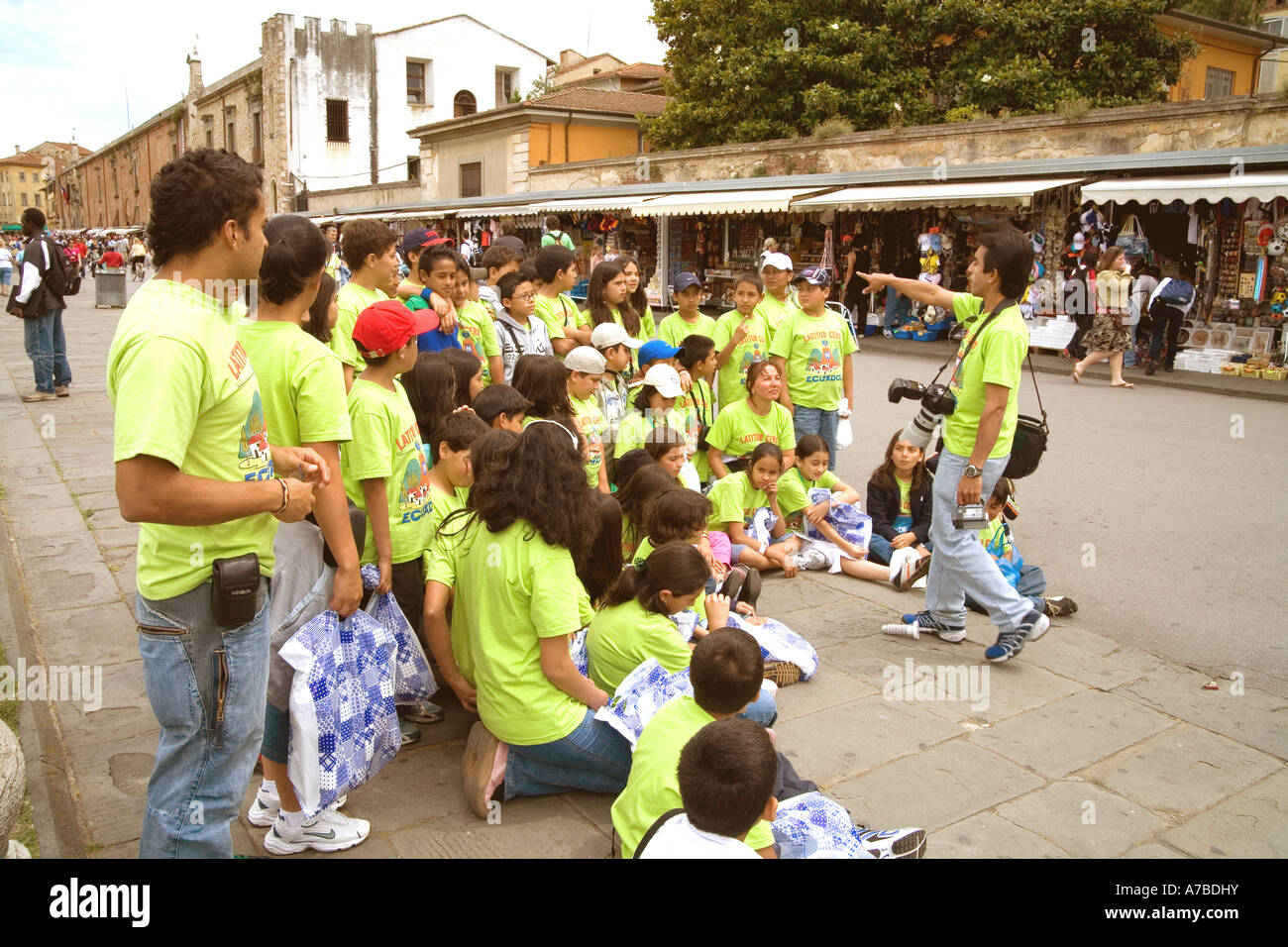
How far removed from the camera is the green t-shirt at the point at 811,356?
20.6ft

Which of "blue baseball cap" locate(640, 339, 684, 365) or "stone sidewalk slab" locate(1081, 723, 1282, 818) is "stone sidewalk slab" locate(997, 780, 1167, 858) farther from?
"blue baseball cap" locate(640, 339, 684, 365)

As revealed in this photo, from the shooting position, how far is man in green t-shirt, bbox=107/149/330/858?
2.14m

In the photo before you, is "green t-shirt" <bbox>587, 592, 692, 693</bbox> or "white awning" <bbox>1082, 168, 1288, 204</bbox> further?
"white awning" <bbox>1082, 168, 1288, 204</bbox>

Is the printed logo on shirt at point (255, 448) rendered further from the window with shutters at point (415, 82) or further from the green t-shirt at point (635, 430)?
the window with shutters at point (415, 82)

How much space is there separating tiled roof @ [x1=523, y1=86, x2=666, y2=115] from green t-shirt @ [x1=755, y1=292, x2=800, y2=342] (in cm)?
2529

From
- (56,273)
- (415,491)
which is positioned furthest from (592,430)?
(56,273)

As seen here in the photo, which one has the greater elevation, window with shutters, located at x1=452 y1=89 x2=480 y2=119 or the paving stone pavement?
window with shutters, located at x1=452 y1=89 x2=480 y2=119

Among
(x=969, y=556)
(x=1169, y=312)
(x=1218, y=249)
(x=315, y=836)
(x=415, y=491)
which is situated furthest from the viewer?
(x=1218, y=249)

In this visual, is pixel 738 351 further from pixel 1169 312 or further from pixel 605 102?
pixel 605 102

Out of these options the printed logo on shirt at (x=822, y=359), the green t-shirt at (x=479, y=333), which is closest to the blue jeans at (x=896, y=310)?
the printed logo on shirt at (x=822, y=359)

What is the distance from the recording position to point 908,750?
3730mm

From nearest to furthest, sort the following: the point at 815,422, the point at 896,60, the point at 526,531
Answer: the point at 526,531 → the point at 815,422 → the point at 896,60

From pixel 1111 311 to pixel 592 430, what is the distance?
36.8ft

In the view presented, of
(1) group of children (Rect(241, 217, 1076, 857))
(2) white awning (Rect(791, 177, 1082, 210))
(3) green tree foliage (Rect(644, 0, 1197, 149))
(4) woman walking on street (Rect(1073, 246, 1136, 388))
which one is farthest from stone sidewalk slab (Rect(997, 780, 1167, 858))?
(3) green tree foliage (Rect(644, 0, 1197, 149))
